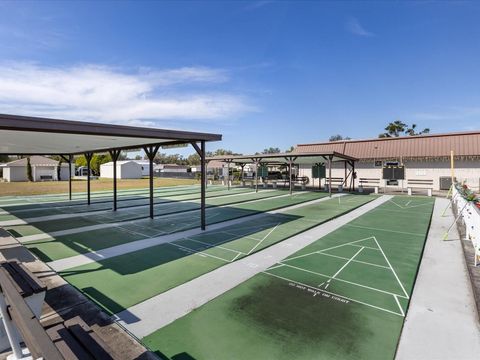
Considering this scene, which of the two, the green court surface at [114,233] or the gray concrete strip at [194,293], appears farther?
the green court surface at [114,233]

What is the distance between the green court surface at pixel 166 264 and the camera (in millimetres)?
5305

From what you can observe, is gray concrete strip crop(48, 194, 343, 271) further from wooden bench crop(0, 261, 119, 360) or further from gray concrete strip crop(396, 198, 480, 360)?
gray concrete strip crop(396, 198, 480, 360)

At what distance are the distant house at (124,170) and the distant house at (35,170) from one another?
8.75 meters

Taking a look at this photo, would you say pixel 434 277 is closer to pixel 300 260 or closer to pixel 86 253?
pixel 300 260

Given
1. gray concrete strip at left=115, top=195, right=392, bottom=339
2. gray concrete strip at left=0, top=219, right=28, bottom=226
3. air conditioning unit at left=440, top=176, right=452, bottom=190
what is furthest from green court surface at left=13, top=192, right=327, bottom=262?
air conditioning unit at left=440, top=176, right=452, bottom=190

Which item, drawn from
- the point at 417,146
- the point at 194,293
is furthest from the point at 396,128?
the point at 194,293

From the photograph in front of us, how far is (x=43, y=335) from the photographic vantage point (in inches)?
78.5

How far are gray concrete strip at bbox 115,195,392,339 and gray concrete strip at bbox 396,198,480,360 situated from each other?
303cm

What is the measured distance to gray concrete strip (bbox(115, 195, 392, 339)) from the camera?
14.3 ft

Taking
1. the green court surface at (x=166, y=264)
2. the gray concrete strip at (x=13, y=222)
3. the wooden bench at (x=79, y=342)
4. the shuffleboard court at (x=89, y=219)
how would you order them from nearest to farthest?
the wooden bench at (x=79, y=342) → the green court surface at (x=166, y=264) → the shuffleboard court at (x=89, y=219) → the gray concrete strip at (x=13, y=222)

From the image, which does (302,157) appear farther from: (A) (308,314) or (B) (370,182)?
(A) (308,314)

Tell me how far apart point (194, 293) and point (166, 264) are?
1.79m

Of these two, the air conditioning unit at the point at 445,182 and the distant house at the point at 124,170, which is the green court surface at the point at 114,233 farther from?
the distant house at the point at 124,170

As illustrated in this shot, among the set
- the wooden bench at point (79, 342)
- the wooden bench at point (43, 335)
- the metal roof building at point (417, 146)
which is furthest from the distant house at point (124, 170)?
the wooden bench at point (79, 342)
